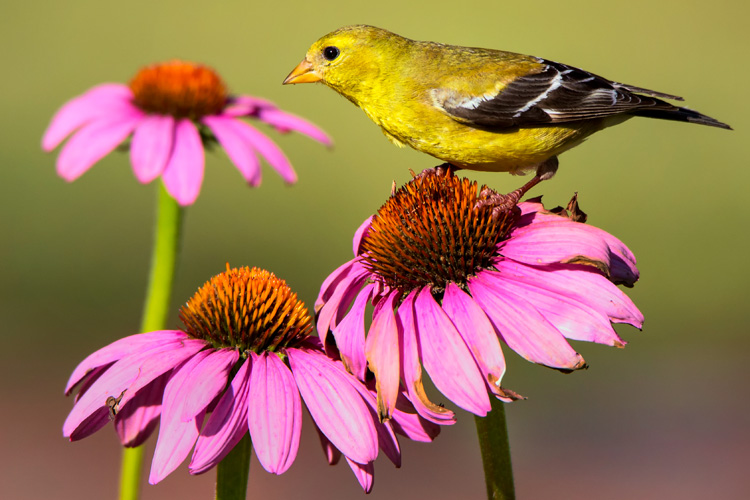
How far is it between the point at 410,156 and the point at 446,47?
6528 millimetres

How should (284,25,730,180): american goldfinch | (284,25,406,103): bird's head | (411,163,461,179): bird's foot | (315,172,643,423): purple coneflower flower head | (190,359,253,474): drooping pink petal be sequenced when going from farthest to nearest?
(284,25,406,103): bird's head
(284,25,730,180): american goldfinch
(411,163,461,179): bird's foot
(315,172,643,423): purple coneflower flower head
(190,359,253,474): drooping pink petal

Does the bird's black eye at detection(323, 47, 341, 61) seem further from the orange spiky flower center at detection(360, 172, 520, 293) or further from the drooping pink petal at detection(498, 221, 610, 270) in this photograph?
the drooping pink petal at detection(498, 221, 610, 270)

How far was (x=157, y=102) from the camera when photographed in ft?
8.66

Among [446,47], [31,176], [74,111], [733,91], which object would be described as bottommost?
[74,111]

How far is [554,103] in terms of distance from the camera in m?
2.55

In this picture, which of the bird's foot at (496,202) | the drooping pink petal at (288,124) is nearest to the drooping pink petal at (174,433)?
the bird's foot at (496,202)

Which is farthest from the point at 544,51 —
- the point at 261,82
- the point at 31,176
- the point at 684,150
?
the point at 31,176

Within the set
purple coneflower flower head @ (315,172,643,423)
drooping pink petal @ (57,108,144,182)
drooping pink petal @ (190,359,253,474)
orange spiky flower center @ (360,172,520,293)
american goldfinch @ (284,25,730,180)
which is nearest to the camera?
drooping pink petal @ (190,359,253,474)

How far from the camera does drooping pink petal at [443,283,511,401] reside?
1.51 metres

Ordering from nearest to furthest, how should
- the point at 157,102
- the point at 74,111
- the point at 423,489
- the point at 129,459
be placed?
the point at 129,459 → the point at 74,111 → the point at 157,102 → the point at 423,489

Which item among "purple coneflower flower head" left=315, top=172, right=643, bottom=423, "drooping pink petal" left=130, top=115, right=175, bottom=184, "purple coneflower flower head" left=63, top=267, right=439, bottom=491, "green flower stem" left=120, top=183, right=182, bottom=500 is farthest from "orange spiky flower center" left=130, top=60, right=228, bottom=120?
"purple coneflower flower head" left=63, top=267, right=439, bottom=491

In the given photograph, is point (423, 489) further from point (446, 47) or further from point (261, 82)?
point (261, 82)

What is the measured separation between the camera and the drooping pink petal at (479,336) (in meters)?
1.51

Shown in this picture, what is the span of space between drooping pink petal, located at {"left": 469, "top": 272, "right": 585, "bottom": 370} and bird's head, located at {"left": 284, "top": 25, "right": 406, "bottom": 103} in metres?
1.12
